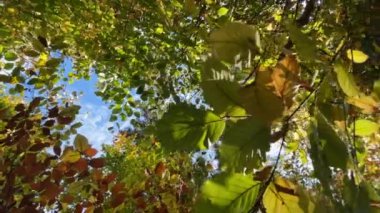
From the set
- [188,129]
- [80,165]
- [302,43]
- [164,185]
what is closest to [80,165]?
[80,165]

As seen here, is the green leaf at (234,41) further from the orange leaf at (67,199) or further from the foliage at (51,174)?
the orange leaf at (67,199)

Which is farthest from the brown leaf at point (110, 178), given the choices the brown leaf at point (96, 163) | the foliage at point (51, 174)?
the brown leaf at point (96, 163)

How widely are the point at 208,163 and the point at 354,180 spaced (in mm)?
6055

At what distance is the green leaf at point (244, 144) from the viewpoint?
0.54 meters

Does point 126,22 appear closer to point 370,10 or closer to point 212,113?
point 370,10

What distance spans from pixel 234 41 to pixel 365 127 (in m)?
0.31

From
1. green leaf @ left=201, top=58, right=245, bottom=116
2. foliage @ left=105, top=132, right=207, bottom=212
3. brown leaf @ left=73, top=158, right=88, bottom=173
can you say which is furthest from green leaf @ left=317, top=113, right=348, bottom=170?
brown leaf @ left=73, top=158, right=88, bottom=173

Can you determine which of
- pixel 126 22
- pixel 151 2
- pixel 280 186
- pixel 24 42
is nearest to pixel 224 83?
pixel 280 186

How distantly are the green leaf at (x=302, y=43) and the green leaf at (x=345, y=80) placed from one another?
47 mm

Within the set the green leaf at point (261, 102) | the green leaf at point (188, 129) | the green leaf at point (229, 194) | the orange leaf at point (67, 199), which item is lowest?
the orange leaf at point (67, 199)

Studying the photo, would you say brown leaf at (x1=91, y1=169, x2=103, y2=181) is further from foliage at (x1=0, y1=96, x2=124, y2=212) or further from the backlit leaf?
the backlit leaf

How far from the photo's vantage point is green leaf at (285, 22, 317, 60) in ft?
1.80

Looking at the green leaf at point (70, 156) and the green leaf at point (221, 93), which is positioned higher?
the green leaf at point (70, 156)

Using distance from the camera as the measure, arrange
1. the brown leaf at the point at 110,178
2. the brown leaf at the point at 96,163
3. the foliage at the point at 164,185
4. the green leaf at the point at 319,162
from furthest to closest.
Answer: the foliage at the point at 164,185 < the brown leaf at the point at 110,178 < the brown leaf at the point at 96,163 < the green leaf at the point at 319,162
